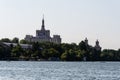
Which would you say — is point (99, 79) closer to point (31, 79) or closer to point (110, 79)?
point (110, 79)

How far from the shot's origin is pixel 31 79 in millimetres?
75000

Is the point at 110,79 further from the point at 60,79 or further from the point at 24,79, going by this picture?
the point at 24,79

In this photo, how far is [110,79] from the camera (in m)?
80.1

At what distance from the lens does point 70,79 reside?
77.9 meters

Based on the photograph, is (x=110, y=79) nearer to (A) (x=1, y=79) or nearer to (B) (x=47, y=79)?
(B) (x=47, y=79)

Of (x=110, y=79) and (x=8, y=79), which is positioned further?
(x=110, y=79)

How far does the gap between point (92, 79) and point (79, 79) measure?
1867mm

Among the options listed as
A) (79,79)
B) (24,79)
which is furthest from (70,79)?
(24,79)

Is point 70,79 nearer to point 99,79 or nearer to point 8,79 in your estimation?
point 99,79

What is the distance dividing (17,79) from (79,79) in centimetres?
947

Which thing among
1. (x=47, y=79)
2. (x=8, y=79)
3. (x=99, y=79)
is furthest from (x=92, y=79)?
(x=8, y=79)

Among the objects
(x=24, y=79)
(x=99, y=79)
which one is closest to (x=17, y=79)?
(x=24, y=79)

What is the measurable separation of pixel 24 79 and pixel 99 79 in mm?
11326

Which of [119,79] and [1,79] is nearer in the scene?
[1,79]
